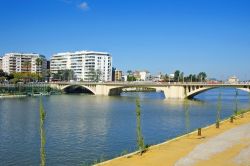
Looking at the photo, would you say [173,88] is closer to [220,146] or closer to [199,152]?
[220,146]

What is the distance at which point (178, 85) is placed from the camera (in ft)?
400

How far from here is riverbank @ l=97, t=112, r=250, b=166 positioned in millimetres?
24375

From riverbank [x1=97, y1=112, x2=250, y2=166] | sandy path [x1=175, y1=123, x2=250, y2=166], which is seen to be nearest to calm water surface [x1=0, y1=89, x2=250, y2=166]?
riverbank [x1=97, y1=112, x2=250, y2=166]

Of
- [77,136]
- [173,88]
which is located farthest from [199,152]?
[173,88]

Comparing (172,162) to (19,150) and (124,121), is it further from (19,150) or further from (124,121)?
(124,121)

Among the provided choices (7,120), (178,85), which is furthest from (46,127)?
(178,85)

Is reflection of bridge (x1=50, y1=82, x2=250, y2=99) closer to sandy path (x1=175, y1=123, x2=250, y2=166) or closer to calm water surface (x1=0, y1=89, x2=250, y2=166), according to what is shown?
calm water surface (x1=0, y1=89, x2=250, y2=166)

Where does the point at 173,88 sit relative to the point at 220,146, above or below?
above

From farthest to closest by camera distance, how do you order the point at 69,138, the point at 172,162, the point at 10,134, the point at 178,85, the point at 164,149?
the point at 178,85 < the point at 10,134 < the point at 69,138 < the point at 164,149 < the point at 172,162

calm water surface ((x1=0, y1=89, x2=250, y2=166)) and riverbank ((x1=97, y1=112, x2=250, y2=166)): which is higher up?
riverbank ((x1=97, y1=112, x2=250, y2=166))

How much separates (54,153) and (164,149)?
11123mm

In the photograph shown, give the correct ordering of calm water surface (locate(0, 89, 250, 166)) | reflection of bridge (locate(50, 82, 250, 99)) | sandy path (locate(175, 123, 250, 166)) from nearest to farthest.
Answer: sandy path (locate(175, 123, 250, 166)), calm water surface (locate(0, 89, 250, 166)), reflection of bridge (locate(50, 82, 250, 99))

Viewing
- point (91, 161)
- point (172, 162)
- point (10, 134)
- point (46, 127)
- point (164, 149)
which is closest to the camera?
point (172, 162)

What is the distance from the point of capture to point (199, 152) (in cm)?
2727
